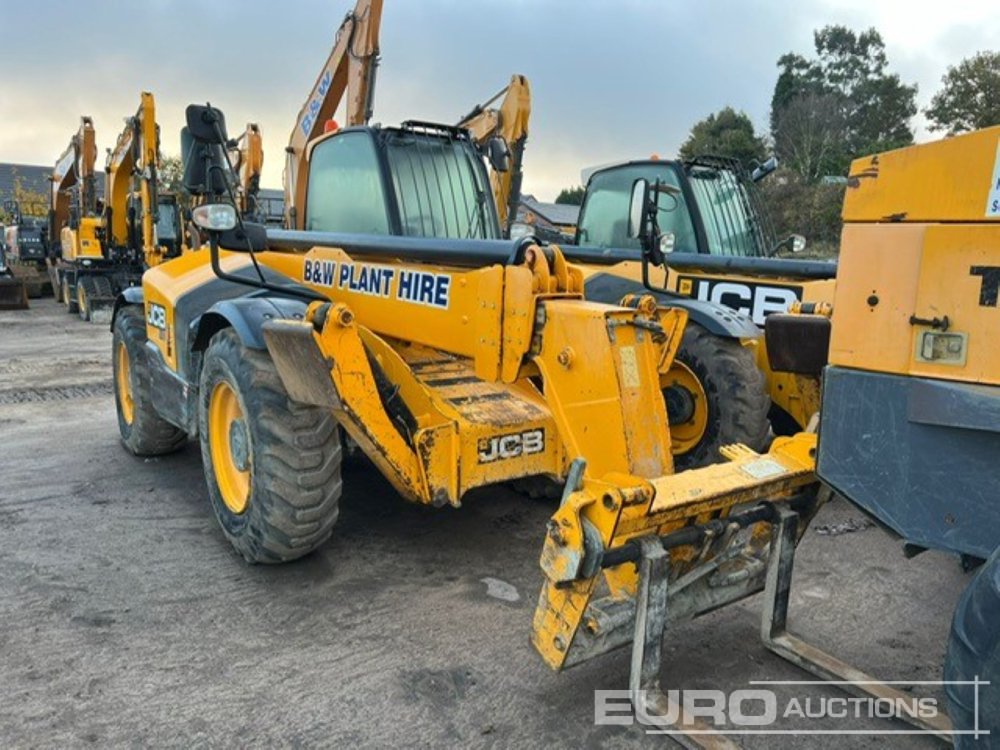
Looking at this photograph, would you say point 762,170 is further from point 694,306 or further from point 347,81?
point 347,81

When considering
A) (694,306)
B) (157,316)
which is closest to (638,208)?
(694,306)

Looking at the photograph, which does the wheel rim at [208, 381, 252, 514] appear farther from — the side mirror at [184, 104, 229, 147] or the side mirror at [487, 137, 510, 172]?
the side mirror at [487, 137, 510, 172]

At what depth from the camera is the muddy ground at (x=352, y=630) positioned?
2.65m

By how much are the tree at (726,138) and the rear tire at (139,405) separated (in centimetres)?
3083

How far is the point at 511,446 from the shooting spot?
3.59 meters

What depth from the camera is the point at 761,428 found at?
470 cm

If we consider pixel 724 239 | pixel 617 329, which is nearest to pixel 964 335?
pixel 617 329

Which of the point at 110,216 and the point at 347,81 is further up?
the point at 347,81

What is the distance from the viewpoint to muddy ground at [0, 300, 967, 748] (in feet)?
8.71

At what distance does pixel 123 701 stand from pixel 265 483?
104 centimetres

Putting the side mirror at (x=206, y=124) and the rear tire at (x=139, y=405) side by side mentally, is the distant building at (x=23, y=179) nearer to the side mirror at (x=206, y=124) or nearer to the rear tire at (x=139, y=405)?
the rear tire at (x=139, y=405)

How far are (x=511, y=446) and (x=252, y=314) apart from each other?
1408mm

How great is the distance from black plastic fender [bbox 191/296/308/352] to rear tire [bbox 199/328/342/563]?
62 millimetres

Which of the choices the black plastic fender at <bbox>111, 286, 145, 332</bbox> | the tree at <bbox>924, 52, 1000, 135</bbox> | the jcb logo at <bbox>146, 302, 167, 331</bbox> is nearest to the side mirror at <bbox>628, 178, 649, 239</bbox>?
the jcb logo at <bbox>146, 302, 167, 331</bbox>
